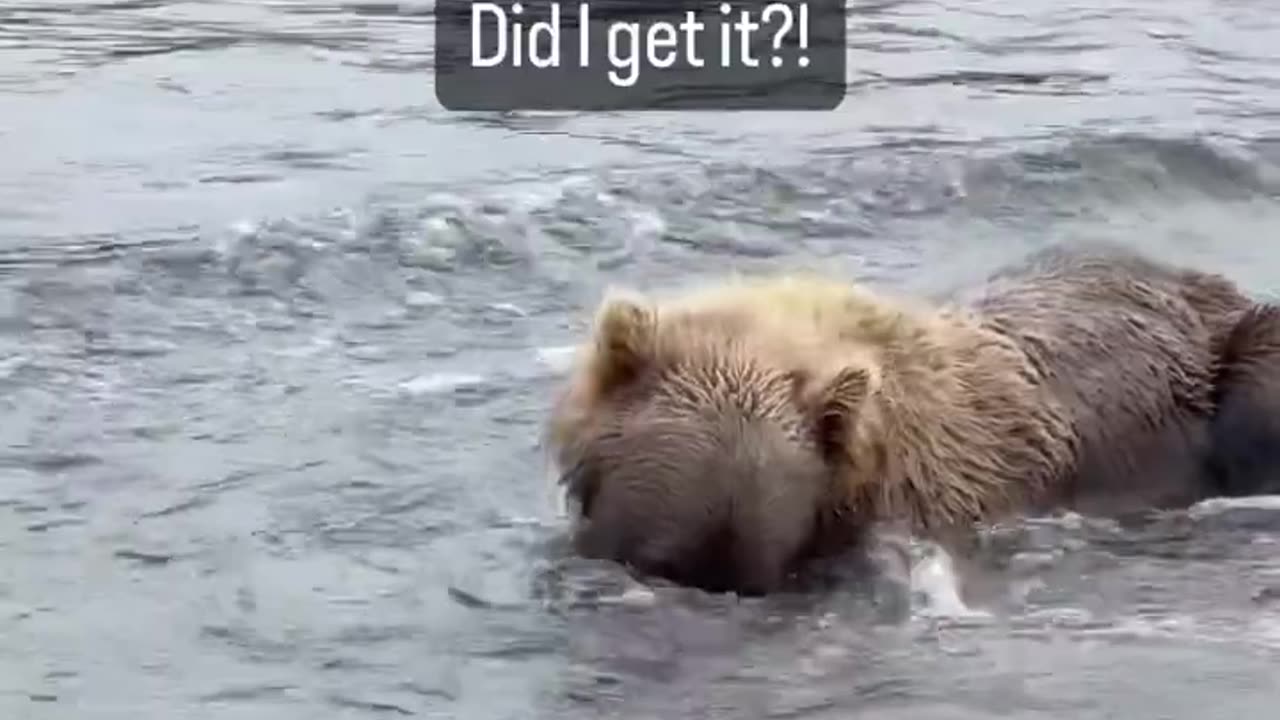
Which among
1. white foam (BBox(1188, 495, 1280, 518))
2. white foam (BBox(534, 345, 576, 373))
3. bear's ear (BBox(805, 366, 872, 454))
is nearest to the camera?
bear's ear (BBox(805, 366, 872, 454))

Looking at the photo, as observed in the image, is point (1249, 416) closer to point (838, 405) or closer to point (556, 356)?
point (838, 405)

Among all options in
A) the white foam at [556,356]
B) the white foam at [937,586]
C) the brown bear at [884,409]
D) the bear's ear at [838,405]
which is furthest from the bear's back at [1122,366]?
the white foam at [556,356]

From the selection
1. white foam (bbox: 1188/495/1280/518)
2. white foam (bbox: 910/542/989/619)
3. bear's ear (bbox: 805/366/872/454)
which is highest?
bear's ear (bbox: 805/366/872/454)

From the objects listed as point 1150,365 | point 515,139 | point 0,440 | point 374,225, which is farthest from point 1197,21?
point 0,440

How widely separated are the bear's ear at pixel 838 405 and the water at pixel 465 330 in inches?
17.5

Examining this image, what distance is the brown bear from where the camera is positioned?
802 cm

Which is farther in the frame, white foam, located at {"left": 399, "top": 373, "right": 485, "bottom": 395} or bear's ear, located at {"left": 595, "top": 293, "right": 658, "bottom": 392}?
white foam, located at {"left": 399, "top": 373, "right": 485, "bottom": 395}

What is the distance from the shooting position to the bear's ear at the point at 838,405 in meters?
8.20

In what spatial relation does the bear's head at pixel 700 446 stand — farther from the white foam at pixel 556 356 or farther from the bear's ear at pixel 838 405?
the white foam at pixel 556 356

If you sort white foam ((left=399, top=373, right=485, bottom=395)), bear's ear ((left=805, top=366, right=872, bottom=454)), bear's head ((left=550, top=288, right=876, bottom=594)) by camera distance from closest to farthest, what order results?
1. bear's head ((left=550, top=288, right=876, bottom=594))
2. bear's ear ((left=805, top=366, right=872, bottom=454))
3. white foam ((left=399, top=373, right=485, bottom=395))

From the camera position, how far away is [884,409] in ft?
28.3

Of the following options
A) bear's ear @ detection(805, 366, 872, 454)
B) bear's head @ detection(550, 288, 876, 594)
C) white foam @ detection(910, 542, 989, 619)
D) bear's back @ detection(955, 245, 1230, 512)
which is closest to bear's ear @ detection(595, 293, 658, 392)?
bear's head @ detection(550, 288, 876, 594)

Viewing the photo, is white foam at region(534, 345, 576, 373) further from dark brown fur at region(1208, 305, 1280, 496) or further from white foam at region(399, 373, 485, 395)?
dark brown fur at region(1208, 305, 1280, 496)

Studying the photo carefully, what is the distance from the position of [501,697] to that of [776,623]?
893mm
